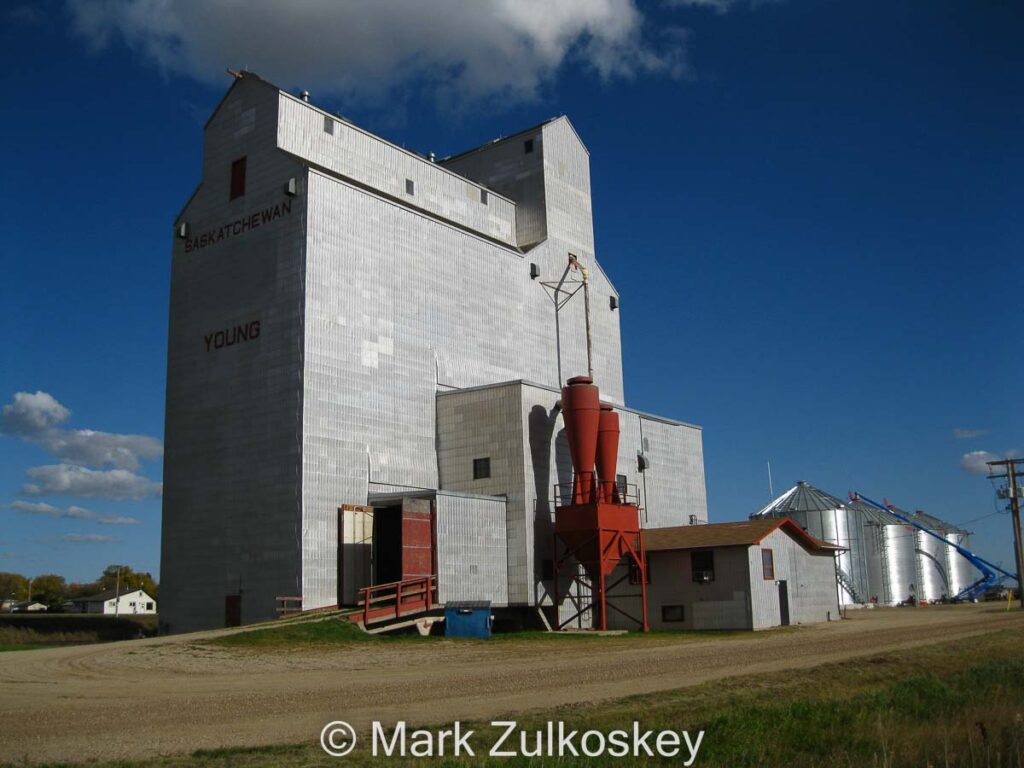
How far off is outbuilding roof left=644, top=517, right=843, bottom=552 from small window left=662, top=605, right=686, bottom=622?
2.63 m

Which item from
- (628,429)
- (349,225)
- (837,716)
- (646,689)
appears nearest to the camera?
(837,716)

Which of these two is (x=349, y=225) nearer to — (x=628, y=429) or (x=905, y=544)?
(x=628, y=429)

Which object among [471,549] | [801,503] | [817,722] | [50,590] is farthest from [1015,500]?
[50,590]

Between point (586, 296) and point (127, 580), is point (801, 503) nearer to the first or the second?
point (586, 296)

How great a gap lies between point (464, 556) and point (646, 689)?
23392mm

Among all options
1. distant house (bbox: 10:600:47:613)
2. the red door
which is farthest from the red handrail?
distant house (bbox: 10:600:47:613)

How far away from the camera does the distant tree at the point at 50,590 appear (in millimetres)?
137775

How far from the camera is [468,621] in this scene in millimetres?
36656

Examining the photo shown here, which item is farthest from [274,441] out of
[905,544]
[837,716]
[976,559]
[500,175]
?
[976,559]

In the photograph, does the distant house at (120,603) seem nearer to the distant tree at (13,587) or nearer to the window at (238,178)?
the distant tree at (13,587)

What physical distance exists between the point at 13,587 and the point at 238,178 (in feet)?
461

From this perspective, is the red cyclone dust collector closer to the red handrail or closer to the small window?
the small window

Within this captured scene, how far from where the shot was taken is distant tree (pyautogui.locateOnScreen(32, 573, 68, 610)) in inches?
5424

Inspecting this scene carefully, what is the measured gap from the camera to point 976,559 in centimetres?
8862
